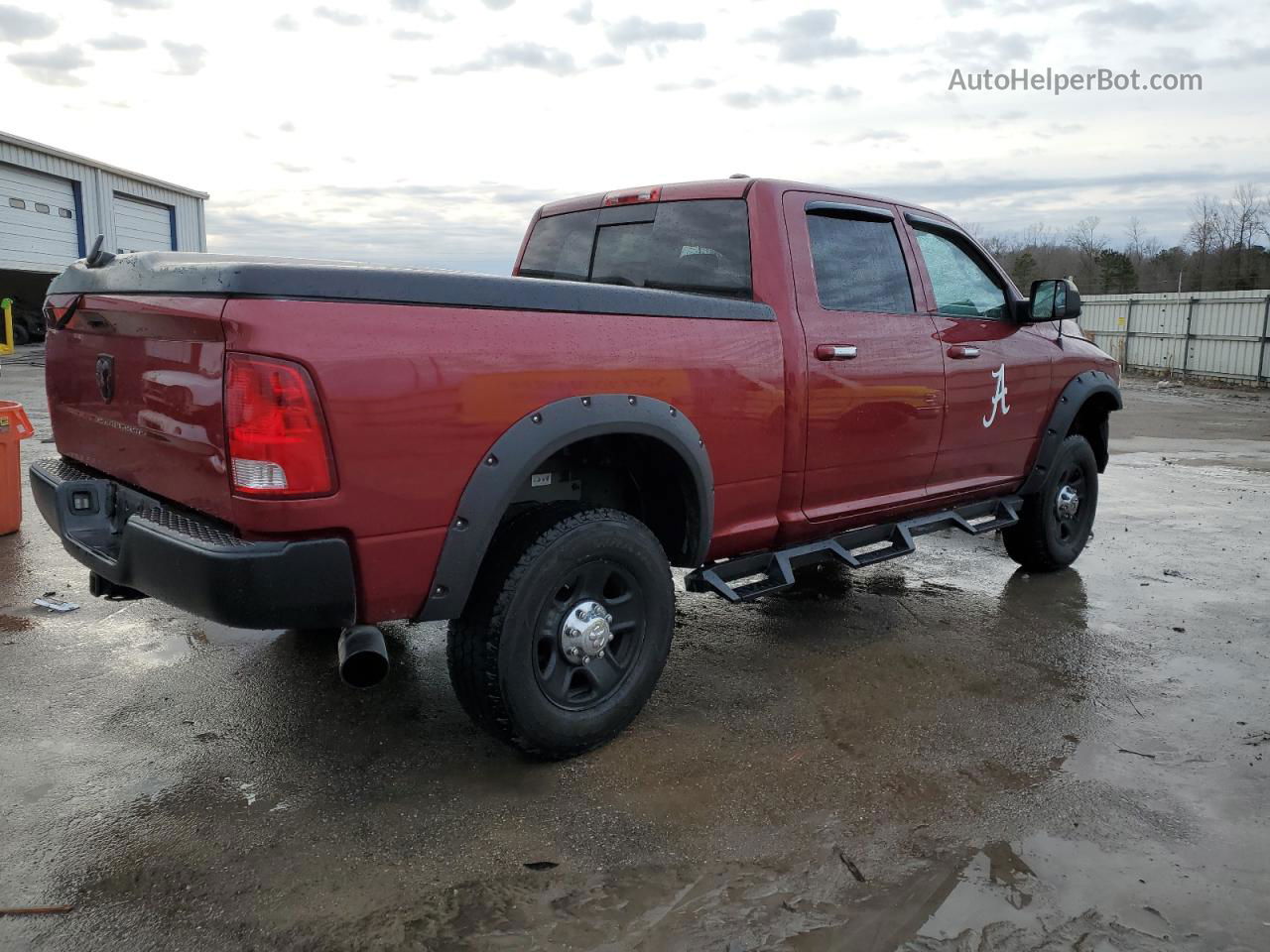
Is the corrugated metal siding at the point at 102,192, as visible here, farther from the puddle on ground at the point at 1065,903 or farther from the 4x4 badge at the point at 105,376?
the puddle on ground at the point at 1065,903

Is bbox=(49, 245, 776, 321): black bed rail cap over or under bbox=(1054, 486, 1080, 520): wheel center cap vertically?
over

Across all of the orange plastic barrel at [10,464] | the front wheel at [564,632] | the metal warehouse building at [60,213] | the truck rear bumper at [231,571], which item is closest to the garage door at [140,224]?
the metal warehouse building at [60,213]

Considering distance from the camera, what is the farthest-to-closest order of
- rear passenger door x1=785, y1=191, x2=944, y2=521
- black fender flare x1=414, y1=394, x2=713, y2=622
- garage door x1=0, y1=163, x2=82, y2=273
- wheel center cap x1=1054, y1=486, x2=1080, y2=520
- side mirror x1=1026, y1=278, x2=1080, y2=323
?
garage door x1=0, y1=163, x2=82, y2=273
wheel center cap x1=1054, y1=486, x2=1080, y2=520
side mirror x1=1026, y1=278, x2=1080, y2=323
rear passenger door x1=785, y1=191, x2=944, y2=521
black fender flare x1=414, y1=394, x2=713, y2=622

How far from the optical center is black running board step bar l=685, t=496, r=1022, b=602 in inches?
145

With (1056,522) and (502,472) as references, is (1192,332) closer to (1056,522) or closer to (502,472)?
(1056,522)

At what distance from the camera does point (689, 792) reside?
119 inches

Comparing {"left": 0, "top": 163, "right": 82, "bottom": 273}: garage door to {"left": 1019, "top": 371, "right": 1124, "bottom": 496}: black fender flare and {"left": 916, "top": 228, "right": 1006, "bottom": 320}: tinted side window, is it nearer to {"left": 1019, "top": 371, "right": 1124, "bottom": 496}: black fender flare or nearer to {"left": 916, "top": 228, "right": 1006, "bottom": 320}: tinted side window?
{"left": 916, "top": 228, "right": 1006, "bottom": 320}: tinted side window

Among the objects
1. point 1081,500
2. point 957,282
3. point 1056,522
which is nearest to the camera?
point 957,282

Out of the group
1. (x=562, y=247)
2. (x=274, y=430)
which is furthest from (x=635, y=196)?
(x=274, y=430)

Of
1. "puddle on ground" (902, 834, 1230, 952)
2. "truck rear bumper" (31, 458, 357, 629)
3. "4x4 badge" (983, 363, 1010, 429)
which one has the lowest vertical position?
"puddle on ground" (902, 834, 1230, 952)

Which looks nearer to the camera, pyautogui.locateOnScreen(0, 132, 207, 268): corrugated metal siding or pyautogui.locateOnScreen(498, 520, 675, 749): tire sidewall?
pyautogui.locateOnScreen(498, 520, 675, 749): tire sidewall

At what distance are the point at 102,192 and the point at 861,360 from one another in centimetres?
2723

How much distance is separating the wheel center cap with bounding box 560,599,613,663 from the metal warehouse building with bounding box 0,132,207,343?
24.6 m

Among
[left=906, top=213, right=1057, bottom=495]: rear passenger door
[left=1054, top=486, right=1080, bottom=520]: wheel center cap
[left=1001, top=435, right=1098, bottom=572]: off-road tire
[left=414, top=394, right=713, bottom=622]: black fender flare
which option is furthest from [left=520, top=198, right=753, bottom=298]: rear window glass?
[left=1054, top=486, right=1080, bottom=520]: wheel center cap
